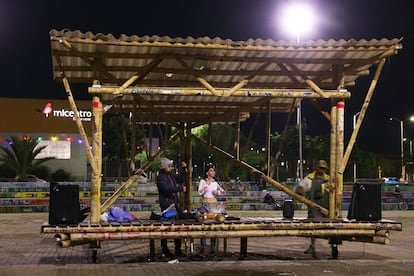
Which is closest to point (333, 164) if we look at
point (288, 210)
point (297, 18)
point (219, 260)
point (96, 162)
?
point (288, 210)

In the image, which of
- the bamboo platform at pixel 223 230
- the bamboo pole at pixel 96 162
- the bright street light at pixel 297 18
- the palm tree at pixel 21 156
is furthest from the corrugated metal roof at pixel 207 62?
the palm tree at pixel 21 156

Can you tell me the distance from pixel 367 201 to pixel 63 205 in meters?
5.12

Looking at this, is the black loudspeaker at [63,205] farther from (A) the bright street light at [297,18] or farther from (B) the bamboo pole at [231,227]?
(A) the bright street light at [297,18]

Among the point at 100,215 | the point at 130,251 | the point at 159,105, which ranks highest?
the point at 159,105

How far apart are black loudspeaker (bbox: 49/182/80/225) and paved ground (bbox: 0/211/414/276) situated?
782mm

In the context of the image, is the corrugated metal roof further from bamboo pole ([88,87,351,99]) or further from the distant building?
the distant building

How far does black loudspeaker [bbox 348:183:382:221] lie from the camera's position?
1013cm

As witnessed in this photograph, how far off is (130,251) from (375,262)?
4.77m

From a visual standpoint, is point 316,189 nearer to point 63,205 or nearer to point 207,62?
point 207,62

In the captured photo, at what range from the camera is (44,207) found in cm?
2355

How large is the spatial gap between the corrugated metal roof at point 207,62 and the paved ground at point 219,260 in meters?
2.84

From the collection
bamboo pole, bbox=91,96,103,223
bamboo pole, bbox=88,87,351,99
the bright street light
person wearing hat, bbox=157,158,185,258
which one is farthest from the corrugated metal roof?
the bright street light

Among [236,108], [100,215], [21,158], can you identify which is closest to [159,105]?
[236,108]

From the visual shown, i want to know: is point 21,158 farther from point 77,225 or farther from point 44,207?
point 77,225
